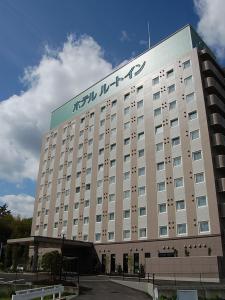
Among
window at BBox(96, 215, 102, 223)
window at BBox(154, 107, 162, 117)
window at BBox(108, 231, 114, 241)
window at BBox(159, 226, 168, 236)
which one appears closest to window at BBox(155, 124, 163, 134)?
window at BBox(154, 107, 162, 117)

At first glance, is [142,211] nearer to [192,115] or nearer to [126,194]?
[126,194]

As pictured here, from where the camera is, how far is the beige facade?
44.9 metres

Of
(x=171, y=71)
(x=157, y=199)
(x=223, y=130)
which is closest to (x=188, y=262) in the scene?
(x=157, y=199)

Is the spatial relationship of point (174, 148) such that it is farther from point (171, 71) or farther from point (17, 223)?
point (17, 223)

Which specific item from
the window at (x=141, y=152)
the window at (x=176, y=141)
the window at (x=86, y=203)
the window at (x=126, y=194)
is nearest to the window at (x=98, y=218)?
the window at (x=86, y=203)

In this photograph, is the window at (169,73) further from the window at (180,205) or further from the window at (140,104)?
the window at (180,205)

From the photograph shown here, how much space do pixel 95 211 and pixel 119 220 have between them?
6.56 metres

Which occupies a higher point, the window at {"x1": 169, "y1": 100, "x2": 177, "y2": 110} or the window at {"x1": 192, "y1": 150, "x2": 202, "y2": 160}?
the window at {"x1": 169, "y1": 100, "x2": 177, "y2": 110}

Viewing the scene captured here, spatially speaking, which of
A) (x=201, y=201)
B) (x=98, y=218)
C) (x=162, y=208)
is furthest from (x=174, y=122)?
(x=98, y=218)

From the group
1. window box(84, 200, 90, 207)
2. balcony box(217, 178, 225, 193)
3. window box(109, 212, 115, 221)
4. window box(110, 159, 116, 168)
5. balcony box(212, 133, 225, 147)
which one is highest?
window box(110, 159, 116, 168)

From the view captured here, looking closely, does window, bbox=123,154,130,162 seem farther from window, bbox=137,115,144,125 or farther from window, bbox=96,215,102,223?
window, bbox=96,215,102,223

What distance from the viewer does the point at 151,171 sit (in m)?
52.5

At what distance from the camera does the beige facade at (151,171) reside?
44906 mm

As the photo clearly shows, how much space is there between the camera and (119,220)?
5481 cm
